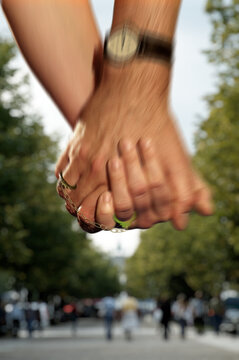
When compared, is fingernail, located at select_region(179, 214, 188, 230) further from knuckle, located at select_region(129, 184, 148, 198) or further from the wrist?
the wrist

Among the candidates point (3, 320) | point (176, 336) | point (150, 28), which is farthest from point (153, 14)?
point (3, 320)

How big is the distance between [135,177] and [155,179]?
0.12 ft

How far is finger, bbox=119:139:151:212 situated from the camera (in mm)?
1365

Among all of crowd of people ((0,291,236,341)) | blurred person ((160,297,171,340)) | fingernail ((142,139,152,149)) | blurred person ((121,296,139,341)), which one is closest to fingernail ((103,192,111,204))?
fingernail ((142,139,152,149))

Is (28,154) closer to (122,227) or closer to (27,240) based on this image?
(27,240)

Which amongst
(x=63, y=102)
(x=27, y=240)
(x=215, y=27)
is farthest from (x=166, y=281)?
(x=63, y=102)

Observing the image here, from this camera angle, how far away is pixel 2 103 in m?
28.0

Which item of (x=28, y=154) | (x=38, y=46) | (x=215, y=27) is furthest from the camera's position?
(x=28, y=154)

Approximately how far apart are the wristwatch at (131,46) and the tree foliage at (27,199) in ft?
77.4

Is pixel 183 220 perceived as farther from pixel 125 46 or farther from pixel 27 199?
pixel 27 199

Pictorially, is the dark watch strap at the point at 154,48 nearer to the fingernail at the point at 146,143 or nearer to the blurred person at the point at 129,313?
the fingernail at the point at 146,143

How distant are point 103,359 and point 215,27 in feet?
35.3

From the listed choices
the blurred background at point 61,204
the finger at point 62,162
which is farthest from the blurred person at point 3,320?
the finger at point 62,162

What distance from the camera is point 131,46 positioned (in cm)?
144
